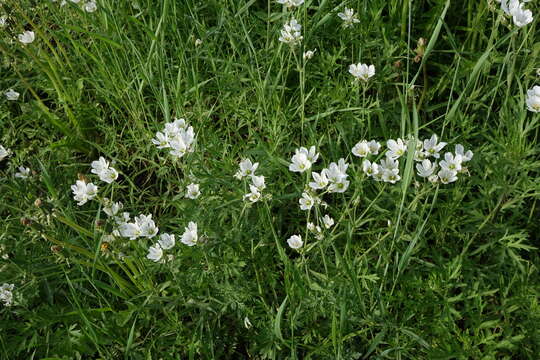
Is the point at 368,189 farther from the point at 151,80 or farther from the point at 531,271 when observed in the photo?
the point at 151,80

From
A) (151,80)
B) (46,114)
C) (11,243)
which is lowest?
(11,243)

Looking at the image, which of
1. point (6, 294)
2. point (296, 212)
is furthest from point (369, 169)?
point (6, 294)

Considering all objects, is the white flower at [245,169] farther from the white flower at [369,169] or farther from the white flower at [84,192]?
the white flower at [84,192]

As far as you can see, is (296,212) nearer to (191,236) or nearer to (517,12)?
(191,236)

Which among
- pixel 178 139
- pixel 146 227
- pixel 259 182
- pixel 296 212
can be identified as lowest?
pixel 296 212

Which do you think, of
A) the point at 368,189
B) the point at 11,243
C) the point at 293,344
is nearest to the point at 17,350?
the point at 11,243

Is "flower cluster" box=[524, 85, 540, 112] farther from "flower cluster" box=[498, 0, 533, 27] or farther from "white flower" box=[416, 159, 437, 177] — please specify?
"white flower" box=[416, 159, 437, 177]

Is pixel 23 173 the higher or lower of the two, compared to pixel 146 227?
lower
